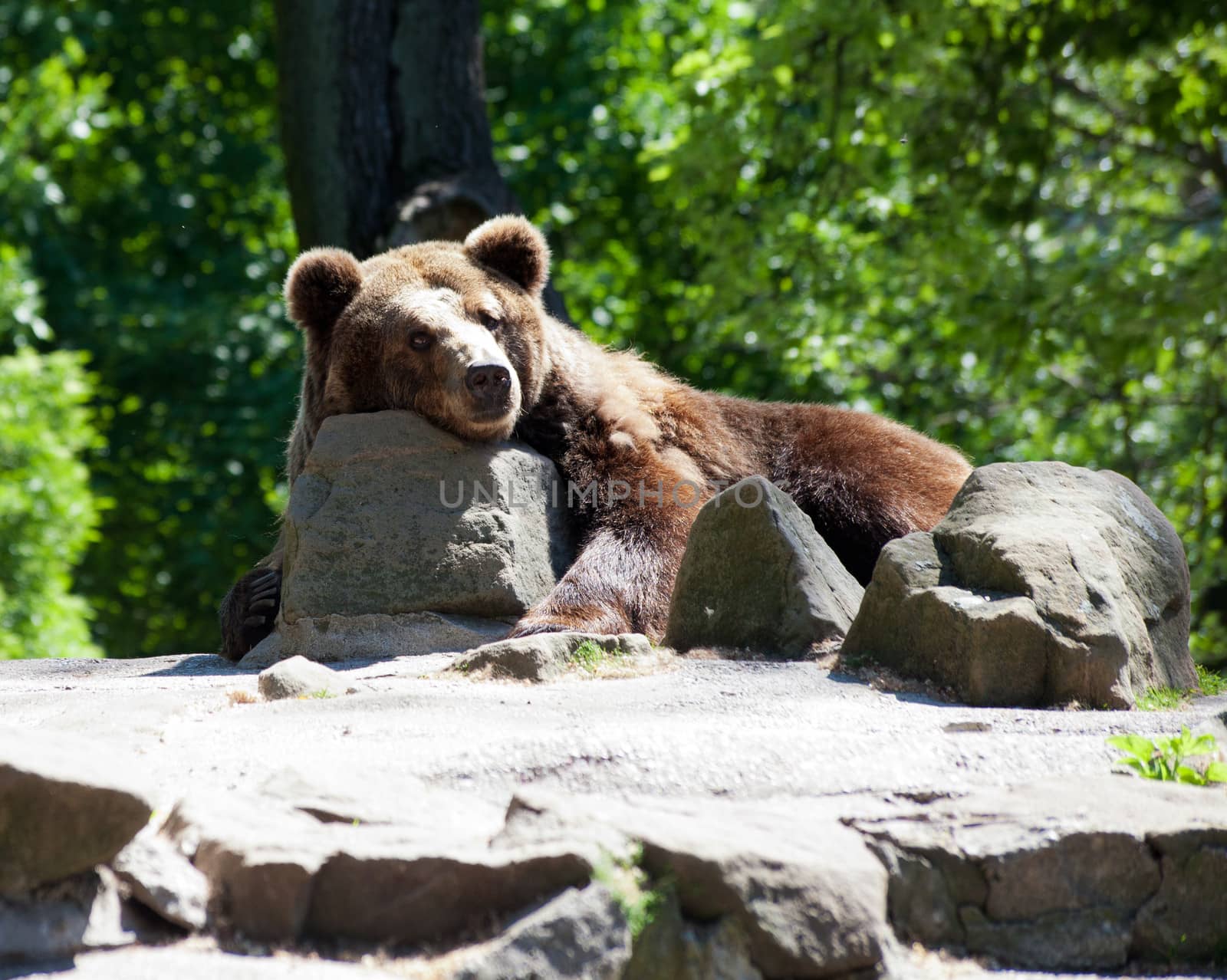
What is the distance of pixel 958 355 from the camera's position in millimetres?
12891

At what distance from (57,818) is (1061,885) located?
6.45ft

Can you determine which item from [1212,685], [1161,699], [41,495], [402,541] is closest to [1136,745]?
[1161,699]

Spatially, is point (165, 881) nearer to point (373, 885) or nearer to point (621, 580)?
point (373, 885)

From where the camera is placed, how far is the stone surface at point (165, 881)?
7.83 ft

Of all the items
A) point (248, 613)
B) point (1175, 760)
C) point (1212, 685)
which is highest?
point (1175, 760)

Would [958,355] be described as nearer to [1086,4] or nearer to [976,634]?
[1086,4]

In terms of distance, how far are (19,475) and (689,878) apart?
12.8 m

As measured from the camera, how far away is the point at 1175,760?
9.83 ft

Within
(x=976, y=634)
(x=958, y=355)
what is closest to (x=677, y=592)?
(x=976, y=634)

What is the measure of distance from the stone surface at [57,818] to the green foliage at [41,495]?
11553mm

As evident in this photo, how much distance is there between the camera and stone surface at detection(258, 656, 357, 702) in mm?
3893

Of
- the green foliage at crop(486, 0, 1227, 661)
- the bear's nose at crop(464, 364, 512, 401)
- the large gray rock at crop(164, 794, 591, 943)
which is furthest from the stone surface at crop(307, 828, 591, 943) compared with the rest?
the green foliage at crop(486, 0, 1227, 661)

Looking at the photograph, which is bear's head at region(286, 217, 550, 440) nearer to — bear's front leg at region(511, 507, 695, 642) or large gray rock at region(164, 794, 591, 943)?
bear's front leg at region(511, 507, 695, 642)

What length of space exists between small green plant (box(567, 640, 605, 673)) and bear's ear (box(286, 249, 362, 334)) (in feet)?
8.57
